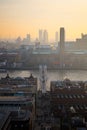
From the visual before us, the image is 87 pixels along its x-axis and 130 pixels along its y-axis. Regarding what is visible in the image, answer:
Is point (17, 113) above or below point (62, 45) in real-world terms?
below

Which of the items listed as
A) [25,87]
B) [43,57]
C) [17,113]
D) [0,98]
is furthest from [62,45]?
[17,113]

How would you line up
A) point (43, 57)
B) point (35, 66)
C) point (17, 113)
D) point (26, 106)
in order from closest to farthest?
point (17, 113) → point (26, 106) → point (35, 66) → point (43, 57)

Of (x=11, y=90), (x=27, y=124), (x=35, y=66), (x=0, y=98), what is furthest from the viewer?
(x=35, y=66)

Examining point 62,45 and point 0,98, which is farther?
point 62,45

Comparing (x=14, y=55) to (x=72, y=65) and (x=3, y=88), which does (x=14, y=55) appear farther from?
(x=3, y=88)

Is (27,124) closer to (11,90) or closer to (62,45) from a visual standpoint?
(11,90)

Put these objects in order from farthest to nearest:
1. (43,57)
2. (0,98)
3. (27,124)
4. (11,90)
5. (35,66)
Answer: (43,57) < (35,66) < (11,90) < (0,98) < (27,124)

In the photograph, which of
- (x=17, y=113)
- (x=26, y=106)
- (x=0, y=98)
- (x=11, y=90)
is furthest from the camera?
(x=11, y=90)

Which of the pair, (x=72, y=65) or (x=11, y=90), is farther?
(x=72, y=65)

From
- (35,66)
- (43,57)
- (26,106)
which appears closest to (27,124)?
(26,106)

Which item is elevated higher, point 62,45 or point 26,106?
point 62,45
